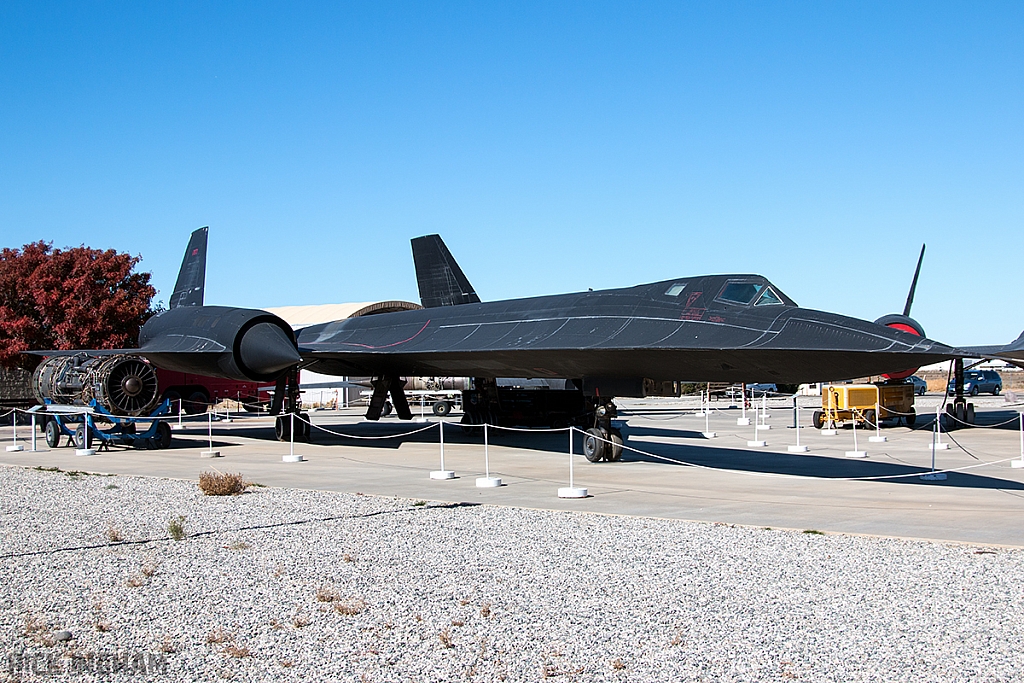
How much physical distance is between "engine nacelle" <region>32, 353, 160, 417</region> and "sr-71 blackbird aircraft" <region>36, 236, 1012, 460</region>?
0.46m

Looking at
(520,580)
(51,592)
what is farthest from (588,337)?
(51,592)

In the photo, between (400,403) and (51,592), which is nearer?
(51,592)

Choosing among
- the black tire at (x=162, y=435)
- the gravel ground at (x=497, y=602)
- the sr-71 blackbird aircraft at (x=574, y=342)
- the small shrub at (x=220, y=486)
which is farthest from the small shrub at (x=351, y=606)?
the black tire at (x=162, y=435)

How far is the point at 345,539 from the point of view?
23.6ft

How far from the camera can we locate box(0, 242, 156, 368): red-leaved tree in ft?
93.9

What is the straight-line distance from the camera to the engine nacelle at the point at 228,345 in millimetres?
15711

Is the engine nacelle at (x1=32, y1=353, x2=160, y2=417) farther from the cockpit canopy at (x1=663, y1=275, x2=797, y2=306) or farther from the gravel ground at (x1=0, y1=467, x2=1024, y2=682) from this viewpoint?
the cockpit canopy at (x1=663, y1=275, x2=797, y2=306)

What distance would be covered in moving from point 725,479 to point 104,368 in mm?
11757

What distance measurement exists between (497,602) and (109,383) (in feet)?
45.7

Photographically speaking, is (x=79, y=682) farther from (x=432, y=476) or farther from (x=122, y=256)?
(x=122, y=256)

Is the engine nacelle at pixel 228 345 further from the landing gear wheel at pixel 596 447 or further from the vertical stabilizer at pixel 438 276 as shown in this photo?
the landing gear wheel at pixel 596 447

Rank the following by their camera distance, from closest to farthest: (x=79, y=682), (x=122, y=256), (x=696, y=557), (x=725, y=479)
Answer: (x=79, y=682) → (x=696, y=557) → (x=725, y=479) → (x=122, y=256)

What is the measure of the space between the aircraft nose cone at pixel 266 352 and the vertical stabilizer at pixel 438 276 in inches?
173

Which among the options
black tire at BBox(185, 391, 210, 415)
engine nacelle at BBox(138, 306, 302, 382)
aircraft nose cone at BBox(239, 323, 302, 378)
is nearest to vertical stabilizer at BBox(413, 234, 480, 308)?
engine nacelle at BBox(138, 306, 302, 382)
